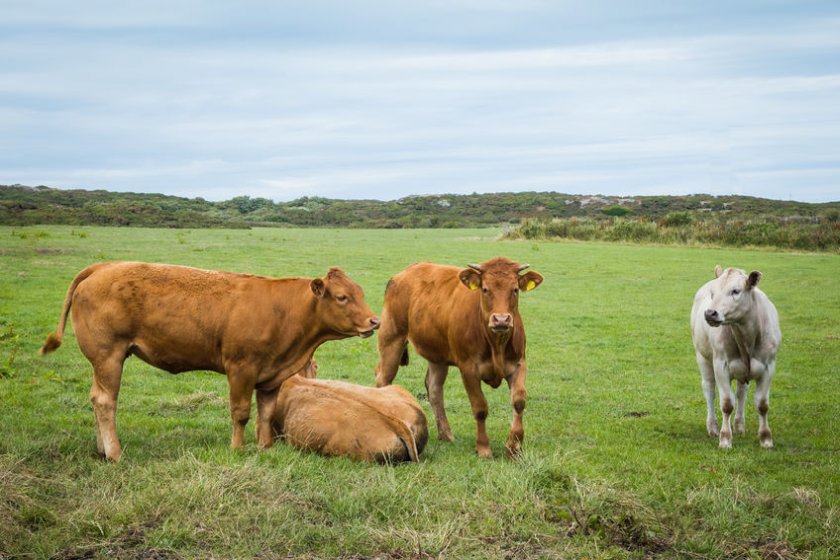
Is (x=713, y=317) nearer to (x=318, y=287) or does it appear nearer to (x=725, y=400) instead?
(x=725, y=400)

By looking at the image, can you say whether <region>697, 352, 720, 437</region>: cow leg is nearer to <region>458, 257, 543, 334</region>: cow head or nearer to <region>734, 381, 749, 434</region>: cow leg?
<region>734, 381, 749, 434</region>: cow leg

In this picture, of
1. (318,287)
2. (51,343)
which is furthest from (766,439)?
(51,343)

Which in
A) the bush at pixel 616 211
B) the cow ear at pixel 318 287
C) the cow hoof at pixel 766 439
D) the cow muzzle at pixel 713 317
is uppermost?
the bush at pixel 616 211

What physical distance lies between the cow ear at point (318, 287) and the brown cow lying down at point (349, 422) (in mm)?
1029

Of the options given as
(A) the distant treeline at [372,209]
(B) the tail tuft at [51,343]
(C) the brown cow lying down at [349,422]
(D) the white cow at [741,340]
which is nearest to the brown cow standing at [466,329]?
(C) the brown cow lying down at [349,422]

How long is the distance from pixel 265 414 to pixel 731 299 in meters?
5.80

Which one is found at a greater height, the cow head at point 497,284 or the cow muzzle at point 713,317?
the cow head at point 497,284

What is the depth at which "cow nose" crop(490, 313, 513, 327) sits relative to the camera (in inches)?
340

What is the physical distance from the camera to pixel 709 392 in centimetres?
1116

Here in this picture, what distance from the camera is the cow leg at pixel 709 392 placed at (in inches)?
427

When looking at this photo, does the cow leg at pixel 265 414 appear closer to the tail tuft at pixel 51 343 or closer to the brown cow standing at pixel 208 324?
the brown cow standing at pixel 208 324

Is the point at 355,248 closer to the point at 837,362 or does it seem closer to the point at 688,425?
the point at 837,362

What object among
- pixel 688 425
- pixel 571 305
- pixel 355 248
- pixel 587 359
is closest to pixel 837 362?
pixel 587 359

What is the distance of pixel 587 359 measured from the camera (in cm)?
1653
